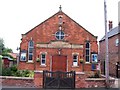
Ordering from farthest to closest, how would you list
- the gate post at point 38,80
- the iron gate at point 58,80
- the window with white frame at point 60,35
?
the window with white frame at point 60,35
the gate post at point 38,80
the iron gate at point 58,80

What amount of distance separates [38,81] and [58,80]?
1634 mm

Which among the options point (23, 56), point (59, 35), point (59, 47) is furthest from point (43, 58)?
point (59, 35)

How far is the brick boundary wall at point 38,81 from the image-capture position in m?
19.7

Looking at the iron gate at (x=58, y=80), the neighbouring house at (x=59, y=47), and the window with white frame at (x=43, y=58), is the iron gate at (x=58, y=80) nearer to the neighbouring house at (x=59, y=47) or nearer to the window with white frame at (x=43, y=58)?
the neighbouring house at (x=59, y=47)

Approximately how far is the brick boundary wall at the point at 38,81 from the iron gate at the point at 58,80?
40cm

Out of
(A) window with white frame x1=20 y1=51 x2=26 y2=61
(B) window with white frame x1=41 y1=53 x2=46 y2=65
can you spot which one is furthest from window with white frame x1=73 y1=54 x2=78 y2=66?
(A) window with white frame x1=20 y1=51 x2=26 y2=61

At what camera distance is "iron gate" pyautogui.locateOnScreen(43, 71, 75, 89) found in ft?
63.3

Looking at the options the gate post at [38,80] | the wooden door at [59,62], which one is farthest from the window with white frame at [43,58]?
the gate post at [38,80]

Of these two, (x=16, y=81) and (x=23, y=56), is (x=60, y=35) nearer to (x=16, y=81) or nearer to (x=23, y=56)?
(x=23, y=56)

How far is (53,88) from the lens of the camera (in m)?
19.0

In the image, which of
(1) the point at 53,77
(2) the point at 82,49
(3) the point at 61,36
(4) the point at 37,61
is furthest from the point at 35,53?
(1) the point at 53,77

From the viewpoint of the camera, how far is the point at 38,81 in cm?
1969

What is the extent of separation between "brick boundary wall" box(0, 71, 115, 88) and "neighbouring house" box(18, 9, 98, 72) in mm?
8639

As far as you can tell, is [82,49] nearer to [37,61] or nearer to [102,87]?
[37,61]
